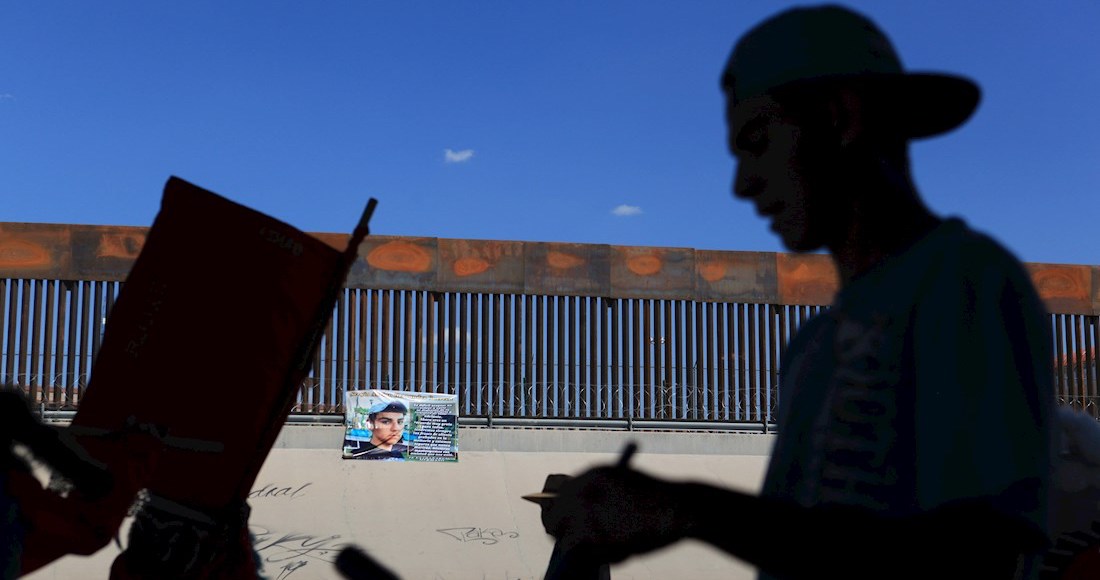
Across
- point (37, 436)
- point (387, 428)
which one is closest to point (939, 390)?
point (37, 436)

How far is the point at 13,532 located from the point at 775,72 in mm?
1538

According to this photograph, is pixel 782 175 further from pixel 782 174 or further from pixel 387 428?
pixel 387 428

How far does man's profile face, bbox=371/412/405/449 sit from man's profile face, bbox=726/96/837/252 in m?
15.3

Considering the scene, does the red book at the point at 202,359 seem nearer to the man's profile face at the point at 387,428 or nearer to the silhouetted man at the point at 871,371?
the silhouetted man at the point at 871,371

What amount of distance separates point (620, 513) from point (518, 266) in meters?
18.1

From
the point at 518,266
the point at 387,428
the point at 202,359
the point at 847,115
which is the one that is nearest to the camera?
the point at 847,115

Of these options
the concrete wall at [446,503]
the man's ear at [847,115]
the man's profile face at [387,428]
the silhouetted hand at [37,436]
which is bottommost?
the concrete wall at [446,503]

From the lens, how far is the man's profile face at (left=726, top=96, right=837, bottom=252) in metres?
0.80

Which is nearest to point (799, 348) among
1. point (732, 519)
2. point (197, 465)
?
point (732, 519)

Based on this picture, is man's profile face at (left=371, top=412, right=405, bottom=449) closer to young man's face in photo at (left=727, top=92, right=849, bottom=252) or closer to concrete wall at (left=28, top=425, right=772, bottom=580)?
concrete wall at (left=28, top=425, right=772, bottom=580)

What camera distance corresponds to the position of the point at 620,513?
680 millimetres

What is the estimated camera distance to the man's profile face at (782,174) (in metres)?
0.80

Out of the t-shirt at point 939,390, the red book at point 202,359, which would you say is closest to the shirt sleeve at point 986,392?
the t-shirt at point 939,390

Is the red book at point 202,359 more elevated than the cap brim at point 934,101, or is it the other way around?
the cap brim at point 934,101
